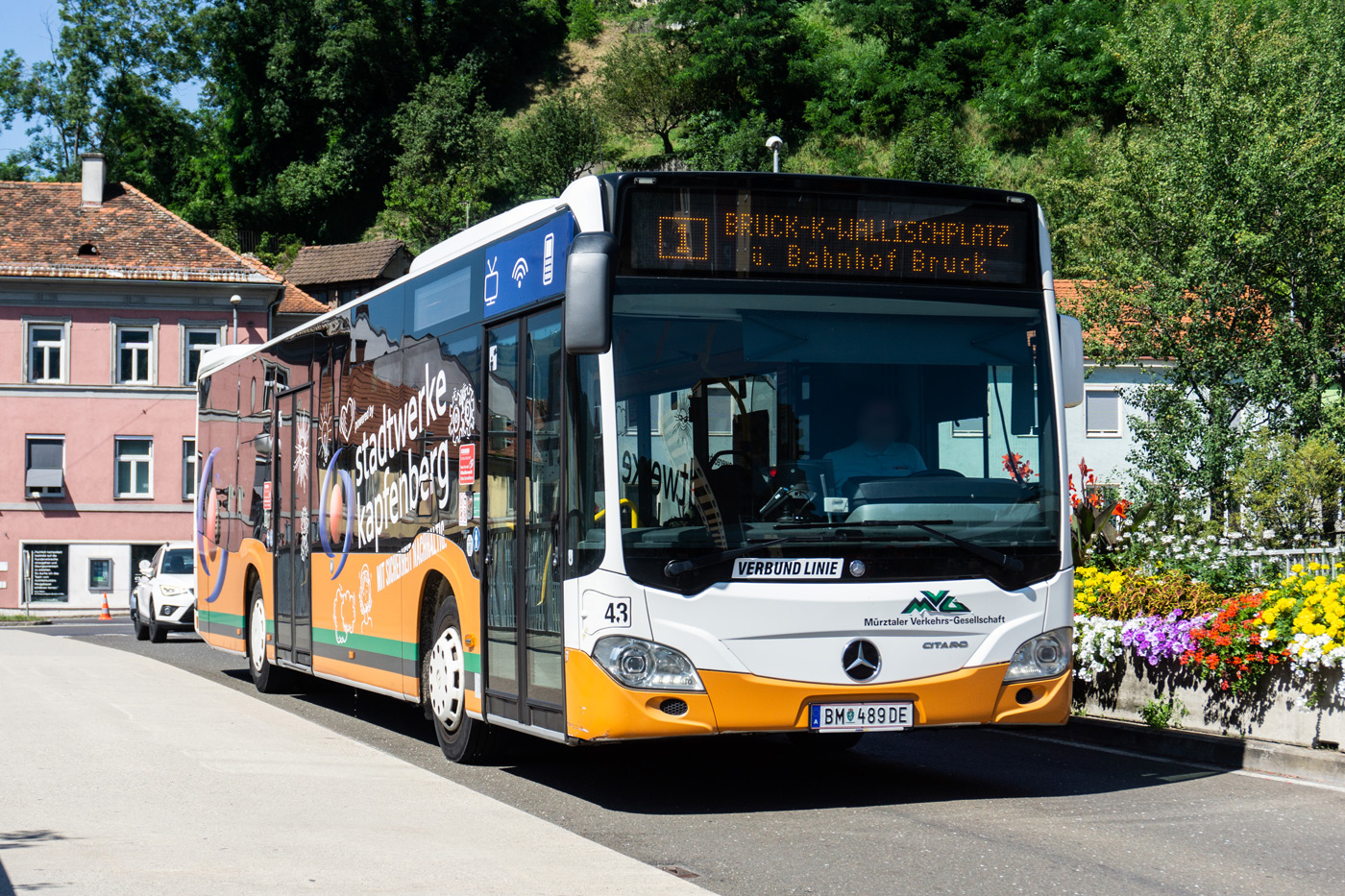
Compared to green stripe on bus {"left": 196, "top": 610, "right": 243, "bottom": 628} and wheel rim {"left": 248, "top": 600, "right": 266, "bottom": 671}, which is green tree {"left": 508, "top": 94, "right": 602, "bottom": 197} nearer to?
green stripe on bus {"left": 196, "top": 610, "right": 243, "bottom": 628}

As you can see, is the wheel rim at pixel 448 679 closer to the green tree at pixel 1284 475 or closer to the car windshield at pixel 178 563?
the car windshield at pixel 178 563

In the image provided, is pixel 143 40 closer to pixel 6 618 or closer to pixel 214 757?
pixel 6 618

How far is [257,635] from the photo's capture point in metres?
15.7

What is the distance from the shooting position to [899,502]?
8016 millimetres

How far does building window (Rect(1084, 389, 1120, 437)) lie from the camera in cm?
5247

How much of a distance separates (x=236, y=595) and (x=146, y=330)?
35.4 m

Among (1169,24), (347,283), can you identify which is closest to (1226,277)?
(1169,24)

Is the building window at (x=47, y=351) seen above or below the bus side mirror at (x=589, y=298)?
above

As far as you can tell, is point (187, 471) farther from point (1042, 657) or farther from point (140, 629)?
point (1042, 657)

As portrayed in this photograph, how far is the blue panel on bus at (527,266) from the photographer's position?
27.7 feet

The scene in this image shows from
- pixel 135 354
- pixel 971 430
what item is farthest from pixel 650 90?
pixel 971 430

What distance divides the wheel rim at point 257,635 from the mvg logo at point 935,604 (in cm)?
884

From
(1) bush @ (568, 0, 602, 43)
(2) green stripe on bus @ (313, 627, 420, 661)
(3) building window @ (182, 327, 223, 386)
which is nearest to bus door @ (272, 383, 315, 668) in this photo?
(2) green stripe on bus @ (313, 627, 420, 661)

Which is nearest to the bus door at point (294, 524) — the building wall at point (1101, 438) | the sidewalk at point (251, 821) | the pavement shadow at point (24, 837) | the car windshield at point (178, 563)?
the sidewalk at point (251, 821)
